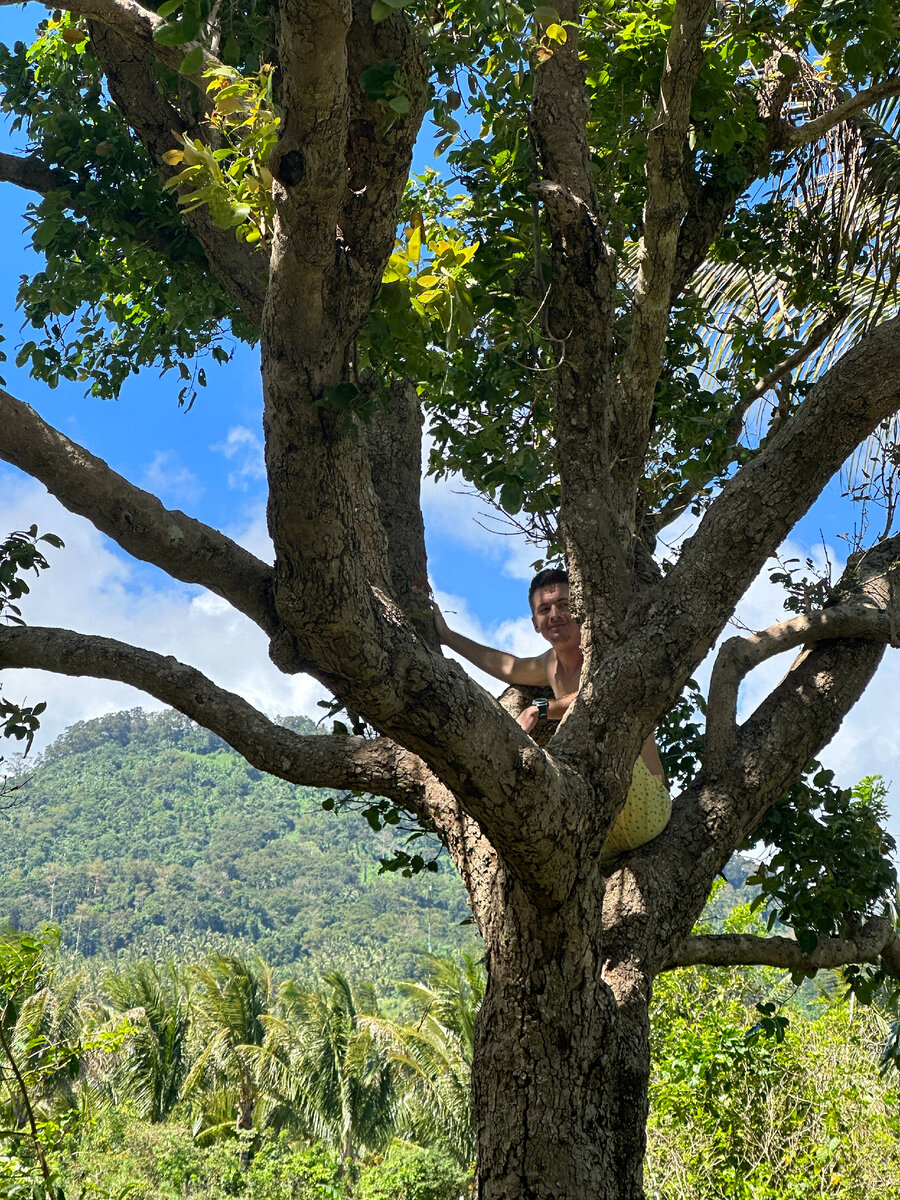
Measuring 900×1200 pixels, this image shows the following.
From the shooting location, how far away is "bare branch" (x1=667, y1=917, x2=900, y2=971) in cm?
371

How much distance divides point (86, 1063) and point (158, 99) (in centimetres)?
2156

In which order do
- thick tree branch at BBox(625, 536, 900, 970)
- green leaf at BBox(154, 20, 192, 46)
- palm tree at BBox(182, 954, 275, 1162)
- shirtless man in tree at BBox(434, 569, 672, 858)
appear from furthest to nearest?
palm tree at BBox(182, 954, 275, 1162) < shirtless man in tree at BBox(434, 569, 672, 858) < thick tree branch at BBox(625, 536, 900, 970) < green leaf at BBox(154, 20, 192, 46)

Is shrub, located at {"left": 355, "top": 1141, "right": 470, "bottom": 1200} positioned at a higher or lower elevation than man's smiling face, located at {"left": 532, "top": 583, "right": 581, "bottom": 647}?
lower

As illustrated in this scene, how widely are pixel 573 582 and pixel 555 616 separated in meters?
0.42

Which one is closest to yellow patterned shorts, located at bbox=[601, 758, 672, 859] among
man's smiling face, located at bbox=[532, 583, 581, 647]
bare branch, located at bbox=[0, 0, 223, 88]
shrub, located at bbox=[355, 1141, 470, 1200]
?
man's smiling face, located at bbox=[532, 583, 581, 647]

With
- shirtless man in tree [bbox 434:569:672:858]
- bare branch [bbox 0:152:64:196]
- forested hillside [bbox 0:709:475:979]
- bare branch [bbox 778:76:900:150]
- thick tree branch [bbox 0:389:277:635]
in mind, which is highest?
forested hillside [bbox 0:709:475:979]

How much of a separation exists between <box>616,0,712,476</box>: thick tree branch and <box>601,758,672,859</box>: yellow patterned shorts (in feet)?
3.80

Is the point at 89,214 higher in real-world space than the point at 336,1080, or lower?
higher

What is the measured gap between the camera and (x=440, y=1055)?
19281 mm

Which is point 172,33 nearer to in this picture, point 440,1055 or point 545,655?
point 545,655

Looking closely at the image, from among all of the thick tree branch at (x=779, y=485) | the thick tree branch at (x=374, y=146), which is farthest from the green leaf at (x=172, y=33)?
the thick tree branch at (x=779, y=485)

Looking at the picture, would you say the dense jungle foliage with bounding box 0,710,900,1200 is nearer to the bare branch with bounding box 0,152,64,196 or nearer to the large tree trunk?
the large tree trunk

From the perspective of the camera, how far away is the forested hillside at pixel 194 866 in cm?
8375

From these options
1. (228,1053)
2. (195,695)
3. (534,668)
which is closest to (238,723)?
(195,695)
